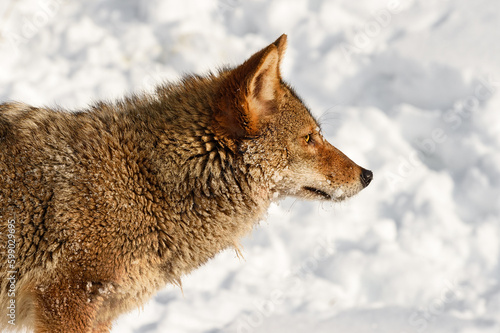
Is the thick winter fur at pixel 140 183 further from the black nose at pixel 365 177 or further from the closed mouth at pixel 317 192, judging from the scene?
the black nose at pixel 365 177

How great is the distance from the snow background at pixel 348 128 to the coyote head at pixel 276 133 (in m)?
1.07

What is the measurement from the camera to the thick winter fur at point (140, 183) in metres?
2.79

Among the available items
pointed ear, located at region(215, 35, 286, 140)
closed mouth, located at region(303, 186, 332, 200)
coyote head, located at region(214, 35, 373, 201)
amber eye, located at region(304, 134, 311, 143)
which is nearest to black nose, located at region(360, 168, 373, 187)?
coyote head, located at region(214, 35, 373, 201)

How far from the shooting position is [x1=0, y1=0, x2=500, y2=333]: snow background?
4961 mm

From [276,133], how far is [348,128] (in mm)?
3769

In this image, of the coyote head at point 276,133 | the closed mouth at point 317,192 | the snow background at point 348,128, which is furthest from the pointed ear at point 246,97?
the snow background at point 348,128

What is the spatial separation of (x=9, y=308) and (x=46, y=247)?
505 millimetres

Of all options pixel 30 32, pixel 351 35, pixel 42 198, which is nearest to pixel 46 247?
pixel 42 198

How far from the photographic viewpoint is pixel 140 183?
119 inches

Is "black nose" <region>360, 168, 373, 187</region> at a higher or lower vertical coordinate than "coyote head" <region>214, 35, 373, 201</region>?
higher

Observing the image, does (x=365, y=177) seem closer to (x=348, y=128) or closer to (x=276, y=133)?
(x=276, y=133)

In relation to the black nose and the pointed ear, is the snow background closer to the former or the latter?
the black nose

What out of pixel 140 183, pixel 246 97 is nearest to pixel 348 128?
pixel 246 97

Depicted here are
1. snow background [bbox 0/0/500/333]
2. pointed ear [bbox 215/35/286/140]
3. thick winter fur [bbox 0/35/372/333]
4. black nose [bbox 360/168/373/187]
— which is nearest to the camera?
thick winter fur [bbox 0/35/372/333]
